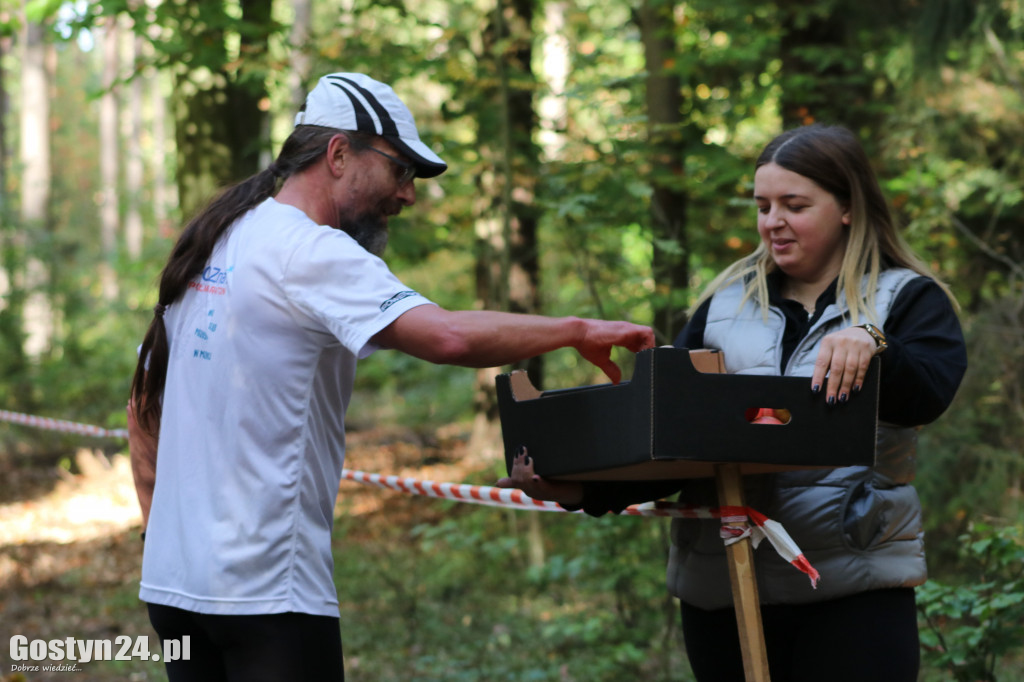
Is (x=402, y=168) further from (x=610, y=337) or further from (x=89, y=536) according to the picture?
(x=89, y=536)

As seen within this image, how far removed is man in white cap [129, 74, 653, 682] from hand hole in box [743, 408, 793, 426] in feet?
0.98

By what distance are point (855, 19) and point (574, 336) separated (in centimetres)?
715

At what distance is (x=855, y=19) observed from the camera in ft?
27.0

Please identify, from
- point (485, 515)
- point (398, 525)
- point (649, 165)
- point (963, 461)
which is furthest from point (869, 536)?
point (398, 525)

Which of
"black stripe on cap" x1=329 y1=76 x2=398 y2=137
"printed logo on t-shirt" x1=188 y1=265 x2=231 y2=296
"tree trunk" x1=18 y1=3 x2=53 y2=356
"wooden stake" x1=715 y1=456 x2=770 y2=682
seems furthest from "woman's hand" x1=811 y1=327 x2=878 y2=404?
"tree trunk" x1=18 y1=3 x2=53 y2=356

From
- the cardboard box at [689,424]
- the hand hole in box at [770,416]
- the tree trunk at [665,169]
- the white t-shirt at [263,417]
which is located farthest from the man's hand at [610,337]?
the tree trunk at [665,169]

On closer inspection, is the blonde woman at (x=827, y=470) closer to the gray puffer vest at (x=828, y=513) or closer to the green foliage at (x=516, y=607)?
the gray puffer vest at (x=828, y=513)

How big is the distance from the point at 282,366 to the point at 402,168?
61 cm

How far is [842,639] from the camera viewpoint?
7.89 ft

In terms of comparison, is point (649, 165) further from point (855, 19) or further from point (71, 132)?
point (71, 132)

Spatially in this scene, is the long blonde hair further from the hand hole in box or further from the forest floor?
the forest floor

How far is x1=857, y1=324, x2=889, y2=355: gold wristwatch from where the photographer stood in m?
A: 2.14

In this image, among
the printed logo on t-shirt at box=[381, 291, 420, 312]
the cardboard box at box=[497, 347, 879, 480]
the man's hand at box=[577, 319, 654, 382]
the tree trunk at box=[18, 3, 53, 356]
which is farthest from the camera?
the tree trunk at box=[18, 3, 53, 356]

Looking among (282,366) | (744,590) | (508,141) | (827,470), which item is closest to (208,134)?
(508,141)
